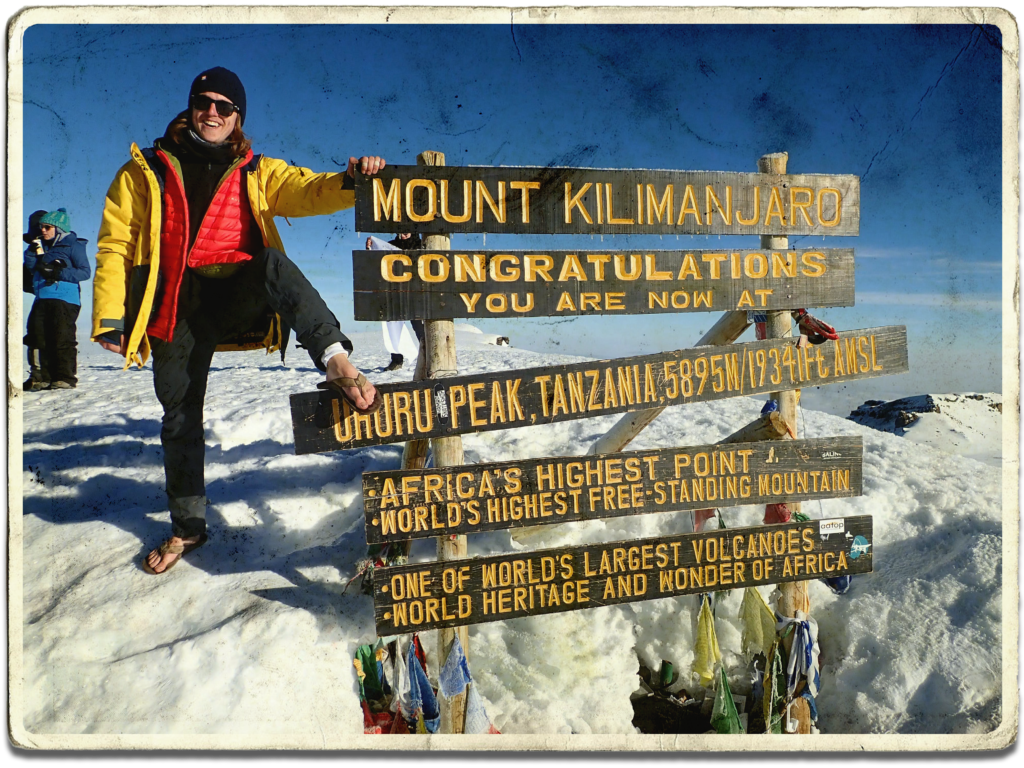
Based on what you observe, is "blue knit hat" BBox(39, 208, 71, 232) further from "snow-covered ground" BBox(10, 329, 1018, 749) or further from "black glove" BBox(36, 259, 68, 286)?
"snow-covered ground" BBox(10, 329, 1018, 749)

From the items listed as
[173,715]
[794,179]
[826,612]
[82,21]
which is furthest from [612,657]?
[82,21]

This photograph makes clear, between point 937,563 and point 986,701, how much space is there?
858mm

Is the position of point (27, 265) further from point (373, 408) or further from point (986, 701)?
point (986, 701)

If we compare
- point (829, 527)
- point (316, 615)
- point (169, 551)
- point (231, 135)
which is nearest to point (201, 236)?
point (231, 135)

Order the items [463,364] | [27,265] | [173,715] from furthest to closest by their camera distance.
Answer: [463,364] → [27,265] → [173,715]

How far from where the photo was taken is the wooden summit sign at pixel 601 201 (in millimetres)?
2859

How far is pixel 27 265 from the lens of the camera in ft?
11.7

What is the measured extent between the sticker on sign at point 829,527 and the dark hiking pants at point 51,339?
15.7 feet

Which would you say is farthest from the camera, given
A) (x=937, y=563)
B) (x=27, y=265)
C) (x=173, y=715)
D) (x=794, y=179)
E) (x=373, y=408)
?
(x=937, y=563)

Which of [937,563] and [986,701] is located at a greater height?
[937,563]

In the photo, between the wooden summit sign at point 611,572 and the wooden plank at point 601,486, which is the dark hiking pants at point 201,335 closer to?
the wooden plank at point 601,486

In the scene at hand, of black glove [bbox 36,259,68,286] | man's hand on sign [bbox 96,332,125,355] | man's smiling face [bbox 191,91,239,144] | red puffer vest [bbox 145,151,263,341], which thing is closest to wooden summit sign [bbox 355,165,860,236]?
red puffer vest [bbox 145,151,263,341]

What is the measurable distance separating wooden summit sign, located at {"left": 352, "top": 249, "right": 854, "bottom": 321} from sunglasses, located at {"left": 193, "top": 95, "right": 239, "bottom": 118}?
127 centimetres

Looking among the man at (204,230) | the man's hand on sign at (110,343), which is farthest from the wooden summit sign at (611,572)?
the man's hand on sign at (110,343)
